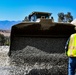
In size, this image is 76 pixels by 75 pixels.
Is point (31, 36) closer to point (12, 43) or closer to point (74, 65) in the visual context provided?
point (12, 43)

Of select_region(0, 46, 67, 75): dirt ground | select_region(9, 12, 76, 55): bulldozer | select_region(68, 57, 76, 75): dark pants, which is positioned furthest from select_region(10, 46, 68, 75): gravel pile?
select_region(68, 57, 76, 75): dark pants

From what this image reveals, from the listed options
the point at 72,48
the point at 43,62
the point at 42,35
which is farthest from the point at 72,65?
the point at 42,35

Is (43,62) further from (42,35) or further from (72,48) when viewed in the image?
(72,48)

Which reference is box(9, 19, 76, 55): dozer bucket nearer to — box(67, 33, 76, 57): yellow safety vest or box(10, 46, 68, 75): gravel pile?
box(10, 46, 68, 75): gravel pile

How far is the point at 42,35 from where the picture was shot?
257 inches

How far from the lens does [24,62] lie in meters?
5.86

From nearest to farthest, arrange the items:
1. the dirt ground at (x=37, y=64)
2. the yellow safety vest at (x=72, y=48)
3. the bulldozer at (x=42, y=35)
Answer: the yellow safety vest at (x=72, y=48)
the dirt ground at (x=37, y=64)
the bulldozer at (x=42, y=35)

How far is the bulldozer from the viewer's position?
20.6ft

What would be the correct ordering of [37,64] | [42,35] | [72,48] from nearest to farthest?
[72,48], [37,64], [42,35]

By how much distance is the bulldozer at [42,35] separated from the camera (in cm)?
627

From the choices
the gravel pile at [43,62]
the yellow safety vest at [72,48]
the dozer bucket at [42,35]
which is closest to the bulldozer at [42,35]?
the dozer bucket at [42,35]

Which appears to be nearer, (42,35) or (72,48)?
(72,48)

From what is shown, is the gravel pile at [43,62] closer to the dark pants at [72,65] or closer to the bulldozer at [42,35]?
the bulldozer at [42,35]

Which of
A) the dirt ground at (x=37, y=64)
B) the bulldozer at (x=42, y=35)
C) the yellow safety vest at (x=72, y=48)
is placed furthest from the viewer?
the bulldozer at (x=42, y=35)
